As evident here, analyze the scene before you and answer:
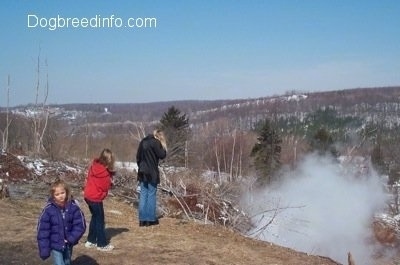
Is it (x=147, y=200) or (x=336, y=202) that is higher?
(x=147, y=200)

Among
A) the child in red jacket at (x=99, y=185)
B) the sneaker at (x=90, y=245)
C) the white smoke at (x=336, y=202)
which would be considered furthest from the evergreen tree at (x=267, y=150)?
the child in red jacket at (x=99, y=185)

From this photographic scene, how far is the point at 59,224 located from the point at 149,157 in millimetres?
3874

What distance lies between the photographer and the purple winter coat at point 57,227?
5.45 metres

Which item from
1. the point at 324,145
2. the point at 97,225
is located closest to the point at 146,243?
the point at 97,225

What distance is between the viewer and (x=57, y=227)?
217 inches

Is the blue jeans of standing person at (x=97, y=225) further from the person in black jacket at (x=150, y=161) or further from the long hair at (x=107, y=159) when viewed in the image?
the person in black jacket at (x=150, y=161)

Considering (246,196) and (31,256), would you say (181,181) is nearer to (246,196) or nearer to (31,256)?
(246,196)

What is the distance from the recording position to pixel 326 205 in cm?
5641

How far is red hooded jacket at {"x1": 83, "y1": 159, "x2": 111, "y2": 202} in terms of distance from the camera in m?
7.80

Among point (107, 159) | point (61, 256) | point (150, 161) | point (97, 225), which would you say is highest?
point (107, 159)

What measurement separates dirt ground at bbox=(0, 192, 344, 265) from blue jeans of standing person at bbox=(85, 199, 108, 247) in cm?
19

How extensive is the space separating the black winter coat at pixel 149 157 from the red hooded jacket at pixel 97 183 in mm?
1395

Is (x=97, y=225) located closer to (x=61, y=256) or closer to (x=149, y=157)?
(x=149, y=157)

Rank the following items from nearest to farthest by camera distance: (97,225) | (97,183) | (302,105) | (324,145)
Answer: (97,183)
(97,225)
(324,145)
(302,105)
